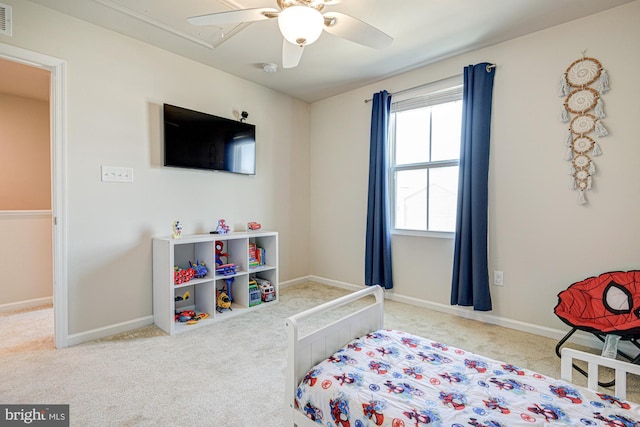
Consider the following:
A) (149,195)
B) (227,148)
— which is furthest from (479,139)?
(149,195)

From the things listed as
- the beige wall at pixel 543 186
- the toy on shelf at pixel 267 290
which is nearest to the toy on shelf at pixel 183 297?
the toy on shelf at pixel 267 290

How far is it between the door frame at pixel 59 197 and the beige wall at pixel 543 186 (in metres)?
3.01

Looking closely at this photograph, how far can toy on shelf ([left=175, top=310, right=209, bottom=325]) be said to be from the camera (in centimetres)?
270

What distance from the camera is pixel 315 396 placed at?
118 centimetres

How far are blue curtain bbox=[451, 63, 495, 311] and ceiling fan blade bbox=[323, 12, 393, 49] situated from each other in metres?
1.33

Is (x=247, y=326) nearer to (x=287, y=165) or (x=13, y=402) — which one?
(x=13, y=402)

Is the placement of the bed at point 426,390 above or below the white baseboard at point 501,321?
above

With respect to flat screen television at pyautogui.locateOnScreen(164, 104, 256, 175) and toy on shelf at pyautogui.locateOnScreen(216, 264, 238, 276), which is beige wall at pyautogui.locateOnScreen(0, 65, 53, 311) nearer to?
flat screen television at pyautogui.locateOnScreen(164, 104, 256, 175)

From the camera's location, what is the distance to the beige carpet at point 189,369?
1571 mm

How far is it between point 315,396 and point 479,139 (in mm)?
2539

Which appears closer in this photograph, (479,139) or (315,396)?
(315,396)

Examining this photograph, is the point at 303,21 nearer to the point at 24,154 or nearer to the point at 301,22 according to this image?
the point at 301,22

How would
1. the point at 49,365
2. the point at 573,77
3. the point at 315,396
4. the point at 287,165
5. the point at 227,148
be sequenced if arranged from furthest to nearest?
the point at 287,165 → the point at 227,148 → the point at 573,77 → the point at 49,365 → the point at 315,396

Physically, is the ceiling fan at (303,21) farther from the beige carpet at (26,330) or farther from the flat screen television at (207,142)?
the beige carpet at (26,330)
